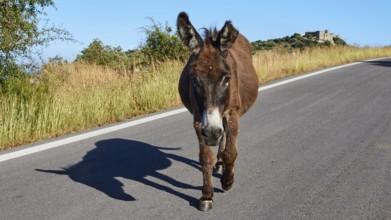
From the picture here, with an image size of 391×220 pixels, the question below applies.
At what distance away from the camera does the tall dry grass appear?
7.53 m

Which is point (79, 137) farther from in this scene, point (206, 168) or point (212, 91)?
point (212, 91)

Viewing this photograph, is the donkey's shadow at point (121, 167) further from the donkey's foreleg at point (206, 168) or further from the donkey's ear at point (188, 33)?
the donkey's ear at point (188, 33)

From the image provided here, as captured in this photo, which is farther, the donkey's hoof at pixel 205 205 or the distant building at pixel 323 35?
the distant building at pixel 323 35

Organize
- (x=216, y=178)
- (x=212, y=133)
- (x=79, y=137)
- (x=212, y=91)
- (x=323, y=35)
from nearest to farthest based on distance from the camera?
(x=212, y=133), (x=212, y=91), (x=216, y=178), (x=79, y=137), (x=323, y=35)

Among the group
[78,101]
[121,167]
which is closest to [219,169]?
[121,167]

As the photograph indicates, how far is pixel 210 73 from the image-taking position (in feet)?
11.7

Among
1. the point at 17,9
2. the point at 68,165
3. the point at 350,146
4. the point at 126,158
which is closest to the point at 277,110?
the point at 350,146

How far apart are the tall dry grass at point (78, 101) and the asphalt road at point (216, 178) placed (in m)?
1.05

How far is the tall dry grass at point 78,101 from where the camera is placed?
7.53 meters

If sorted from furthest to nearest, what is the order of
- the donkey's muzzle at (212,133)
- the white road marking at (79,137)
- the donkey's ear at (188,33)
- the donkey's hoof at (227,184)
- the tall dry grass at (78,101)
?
the tall dry grass at (78,101) < the white road marking at (79,137) < the donkey's hoof at (227,184) < the donkey's ear at (188,33) < the donkey's muzzle at (212,133)

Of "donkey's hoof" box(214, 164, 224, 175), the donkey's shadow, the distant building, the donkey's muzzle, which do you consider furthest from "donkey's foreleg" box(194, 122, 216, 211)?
the distant building

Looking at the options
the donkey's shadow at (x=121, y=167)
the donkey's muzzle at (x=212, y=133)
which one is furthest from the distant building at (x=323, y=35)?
the donkey's muzzle at (x=212, y=133)

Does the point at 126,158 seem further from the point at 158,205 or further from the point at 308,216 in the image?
the point at 308,216

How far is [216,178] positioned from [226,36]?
6.68ft
